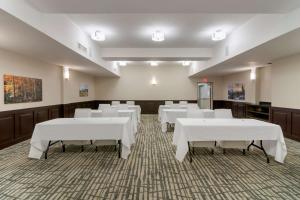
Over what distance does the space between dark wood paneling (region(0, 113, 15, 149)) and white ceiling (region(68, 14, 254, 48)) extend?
10.1 ft

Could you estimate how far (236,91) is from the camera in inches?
424

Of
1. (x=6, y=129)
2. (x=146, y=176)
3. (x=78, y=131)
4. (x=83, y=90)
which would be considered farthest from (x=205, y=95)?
(x=6, y=129)

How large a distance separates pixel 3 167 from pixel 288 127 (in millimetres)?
7478

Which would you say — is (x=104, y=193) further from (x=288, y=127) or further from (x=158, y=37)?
(x=288, y=127)

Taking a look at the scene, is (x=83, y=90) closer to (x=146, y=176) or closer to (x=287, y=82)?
(x=146, y=176)

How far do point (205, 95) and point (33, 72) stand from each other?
10.2 m

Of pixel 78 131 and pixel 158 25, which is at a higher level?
pixel 158 25

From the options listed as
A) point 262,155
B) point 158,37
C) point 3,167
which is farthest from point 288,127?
point 3,167

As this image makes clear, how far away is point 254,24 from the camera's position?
4.67 m

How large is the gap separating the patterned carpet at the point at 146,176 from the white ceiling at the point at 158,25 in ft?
10.6

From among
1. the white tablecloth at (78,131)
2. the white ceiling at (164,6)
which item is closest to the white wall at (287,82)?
the white ceiling at (164,6)

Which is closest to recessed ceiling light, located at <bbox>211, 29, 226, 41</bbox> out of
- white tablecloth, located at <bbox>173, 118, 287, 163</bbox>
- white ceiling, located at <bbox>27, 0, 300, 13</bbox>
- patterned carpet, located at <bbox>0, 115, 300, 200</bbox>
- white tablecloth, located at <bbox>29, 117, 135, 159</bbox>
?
white ceiling, located at <bbox>27, 0, 300, 13</bbox>

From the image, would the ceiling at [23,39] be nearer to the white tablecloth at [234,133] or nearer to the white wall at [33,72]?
the white wall at [33,72]

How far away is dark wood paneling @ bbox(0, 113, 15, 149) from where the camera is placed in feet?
16.1
